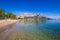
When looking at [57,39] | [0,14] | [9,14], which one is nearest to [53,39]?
[57,39]

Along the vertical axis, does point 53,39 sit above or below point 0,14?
below

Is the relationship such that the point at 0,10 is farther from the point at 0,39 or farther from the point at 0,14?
the point at 0,39

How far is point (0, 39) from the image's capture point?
6098 millimetres

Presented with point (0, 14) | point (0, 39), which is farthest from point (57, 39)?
point (0, 14)

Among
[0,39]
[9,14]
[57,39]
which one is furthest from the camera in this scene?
[9,14]

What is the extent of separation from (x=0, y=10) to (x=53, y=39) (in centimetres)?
2027

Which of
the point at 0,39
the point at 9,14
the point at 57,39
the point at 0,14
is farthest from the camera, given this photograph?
the point at 9,14

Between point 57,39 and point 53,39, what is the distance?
21 cm

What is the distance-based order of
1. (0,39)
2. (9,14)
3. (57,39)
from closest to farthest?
(0,39)
(57,39)
(9,14)

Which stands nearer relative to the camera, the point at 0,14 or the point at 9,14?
the point at 0,14

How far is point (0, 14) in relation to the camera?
25078mm

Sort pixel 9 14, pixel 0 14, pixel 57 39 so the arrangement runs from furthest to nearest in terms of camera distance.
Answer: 1. pixel 9 14
2. pixel 0 14
3. pixel 57 39

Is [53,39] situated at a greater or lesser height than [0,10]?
lesser

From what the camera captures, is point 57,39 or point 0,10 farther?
point 0,10
